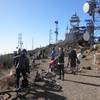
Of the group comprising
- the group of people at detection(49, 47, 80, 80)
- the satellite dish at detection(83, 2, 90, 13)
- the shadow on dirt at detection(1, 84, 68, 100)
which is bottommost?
the shadow on dirt at detection(1, 84, 68, 100)

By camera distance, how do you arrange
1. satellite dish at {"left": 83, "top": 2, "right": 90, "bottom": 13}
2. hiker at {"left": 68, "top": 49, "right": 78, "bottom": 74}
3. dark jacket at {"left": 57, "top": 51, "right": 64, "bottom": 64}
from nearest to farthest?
dark jacket at {"left": 57, "top": 51, "right": 64, "bottom": 64} → hiker at {"left": 68, "top": 49, "right": 78, "bottom": 74} → satellite dish at {"left": 83, "top": 2, "right": 90, "bottom": 13}

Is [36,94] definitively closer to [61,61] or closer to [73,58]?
[61,61]

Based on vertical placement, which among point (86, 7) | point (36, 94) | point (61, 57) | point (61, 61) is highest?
point (86, 7)

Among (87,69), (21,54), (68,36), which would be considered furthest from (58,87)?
(68,36)

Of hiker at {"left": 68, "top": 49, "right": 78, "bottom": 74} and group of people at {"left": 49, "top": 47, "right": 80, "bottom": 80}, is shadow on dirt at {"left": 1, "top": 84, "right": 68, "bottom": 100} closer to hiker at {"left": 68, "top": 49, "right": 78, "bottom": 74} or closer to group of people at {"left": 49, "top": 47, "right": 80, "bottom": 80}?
group of people at {"left": 49, "top": 47, "right": 80, "bottom": 80}

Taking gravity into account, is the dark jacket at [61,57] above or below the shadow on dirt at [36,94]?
above

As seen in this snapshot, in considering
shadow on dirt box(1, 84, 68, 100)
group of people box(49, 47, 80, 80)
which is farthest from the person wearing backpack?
shadow on dirt box(1, 84, 68, 100)

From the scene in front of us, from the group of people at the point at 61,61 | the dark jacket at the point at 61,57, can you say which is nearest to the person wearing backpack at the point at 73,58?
the group of people at the point at 61,61

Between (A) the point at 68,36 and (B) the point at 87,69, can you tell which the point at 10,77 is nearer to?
(B) the point at 87,69

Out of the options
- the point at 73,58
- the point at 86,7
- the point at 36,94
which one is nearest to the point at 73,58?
the point at 73,58

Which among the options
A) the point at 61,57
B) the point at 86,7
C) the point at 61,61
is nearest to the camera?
the point at 61,57

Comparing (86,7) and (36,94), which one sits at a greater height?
(86,7)

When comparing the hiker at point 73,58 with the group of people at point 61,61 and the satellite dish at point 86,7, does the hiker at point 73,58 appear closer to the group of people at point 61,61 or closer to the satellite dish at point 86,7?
the group of people at point 61,61

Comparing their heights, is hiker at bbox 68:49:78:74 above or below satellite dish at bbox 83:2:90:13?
below
